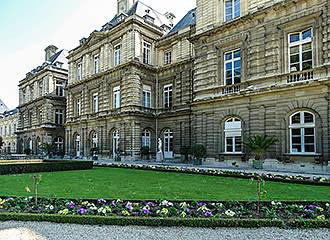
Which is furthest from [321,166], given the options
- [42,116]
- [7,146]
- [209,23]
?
[7,146]

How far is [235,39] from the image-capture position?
59.7 ft

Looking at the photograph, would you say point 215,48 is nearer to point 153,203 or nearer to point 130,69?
point 130,69

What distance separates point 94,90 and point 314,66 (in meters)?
25.6

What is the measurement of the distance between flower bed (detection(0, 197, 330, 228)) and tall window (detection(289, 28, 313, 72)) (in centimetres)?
1164

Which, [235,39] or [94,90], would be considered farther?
[94,90]

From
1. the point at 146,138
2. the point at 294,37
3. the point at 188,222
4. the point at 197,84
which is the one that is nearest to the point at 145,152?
the point at 146,138

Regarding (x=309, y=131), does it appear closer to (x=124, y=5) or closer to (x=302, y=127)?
(x=302, y=127)

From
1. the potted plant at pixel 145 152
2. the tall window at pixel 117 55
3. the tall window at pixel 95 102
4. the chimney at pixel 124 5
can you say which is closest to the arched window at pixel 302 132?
the potted plant at pixel 145 152

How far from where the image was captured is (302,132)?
48.8 feet

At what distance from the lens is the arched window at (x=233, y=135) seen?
17672 mm

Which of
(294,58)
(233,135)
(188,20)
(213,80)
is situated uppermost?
(188,20)

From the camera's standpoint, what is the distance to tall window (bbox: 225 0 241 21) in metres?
18.7

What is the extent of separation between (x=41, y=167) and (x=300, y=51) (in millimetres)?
18019

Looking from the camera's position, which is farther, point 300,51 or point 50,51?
point 50,51
